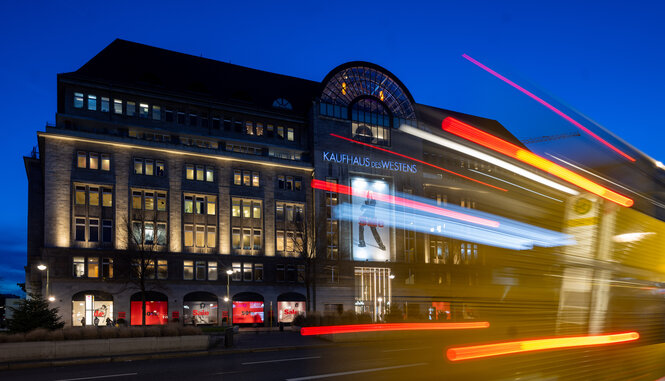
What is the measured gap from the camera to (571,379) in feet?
22.3

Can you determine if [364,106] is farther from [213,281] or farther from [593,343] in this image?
[593,343]

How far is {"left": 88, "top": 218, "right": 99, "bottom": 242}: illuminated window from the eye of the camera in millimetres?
51500

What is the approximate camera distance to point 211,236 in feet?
189

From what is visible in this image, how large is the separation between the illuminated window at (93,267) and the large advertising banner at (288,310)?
67.3 ft

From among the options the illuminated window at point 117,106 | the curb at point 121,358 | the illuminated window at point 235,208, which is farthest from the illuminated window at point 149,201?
the curb at point 121,358

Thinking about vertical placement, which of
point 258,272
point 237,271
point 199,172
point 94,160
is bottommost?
point 258,272

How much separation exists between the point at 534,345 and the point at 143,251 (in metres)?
47.5

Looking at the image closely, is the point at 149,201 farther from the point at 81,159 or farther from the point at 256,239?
the point at 256,239

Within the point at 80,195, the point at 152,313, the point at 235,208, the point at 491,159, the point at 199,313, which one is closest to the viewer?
the point at 491,159

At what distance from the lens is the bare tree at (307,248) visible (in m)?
56.1

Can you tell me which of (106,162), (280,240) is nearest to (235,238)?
(280,240)

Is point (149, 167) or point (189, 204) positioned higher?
point (149, 167)

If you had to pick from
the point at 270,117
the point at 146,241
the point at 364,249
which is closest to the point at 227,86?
the point at 270,117

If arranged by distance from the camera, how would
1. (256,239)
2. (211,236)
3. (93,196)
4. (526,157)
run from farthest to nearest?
(256,239) < (211,236) < (93,196) < (526,157)
